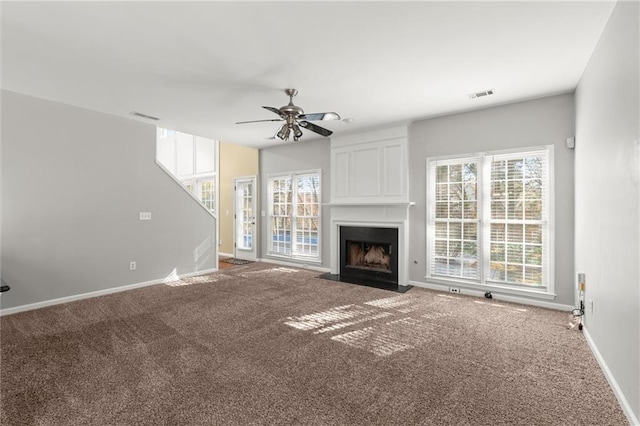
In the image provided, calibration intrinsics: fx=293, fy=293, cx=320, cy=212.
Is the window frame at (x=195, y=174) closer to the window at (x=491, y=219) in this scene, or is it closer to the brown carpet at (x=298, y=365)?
the brown carpet at (x=298, y=365)

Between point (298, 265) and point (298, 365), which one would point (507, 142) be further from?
point (298, 265)

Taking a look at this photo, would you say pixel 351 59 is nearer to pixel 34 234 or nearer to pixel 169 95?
pixel 169 95

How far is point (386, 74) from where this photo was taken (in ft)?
10.8

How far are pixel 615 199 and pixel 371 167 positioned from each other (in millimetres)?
3591

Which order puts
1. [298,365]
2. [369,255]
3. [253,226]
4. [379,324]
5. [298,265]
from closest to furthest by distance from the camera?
1. [298,365]
2. [379,324]
3. [369,255]
4. [298,265]
5. [253,226]

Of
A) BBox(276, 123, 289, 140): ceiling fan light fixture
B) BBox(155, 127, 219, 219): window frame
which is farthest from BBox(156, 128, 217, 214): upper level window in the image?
BBox(276, 123, 289, 140): ceiling fan light fixture

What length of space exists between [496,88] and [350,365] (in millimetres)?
3643

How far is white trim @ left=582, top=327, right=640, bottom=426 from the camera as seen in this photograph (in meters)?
1.78

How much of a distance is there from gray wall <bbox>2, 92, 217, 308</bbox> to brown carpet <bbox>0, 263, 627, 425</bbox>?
2.01 feet

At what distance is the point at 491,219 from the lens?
4.34m

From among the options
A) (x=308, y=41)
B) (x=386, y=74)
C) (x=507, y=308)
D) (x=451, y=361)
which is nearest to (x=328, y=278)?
(x=507, y=308)

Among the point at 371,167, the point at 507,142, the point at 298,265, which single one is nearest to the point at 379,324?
the point at 371,167

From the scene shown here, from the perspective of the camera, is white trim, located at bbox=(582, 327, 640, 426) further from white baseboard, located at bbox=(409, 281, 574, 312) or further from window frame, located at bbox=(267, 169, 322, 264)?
window frame, located at bbox=(267, 169, 322, 264)

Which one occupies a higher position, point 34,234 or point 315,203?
point 315,203
